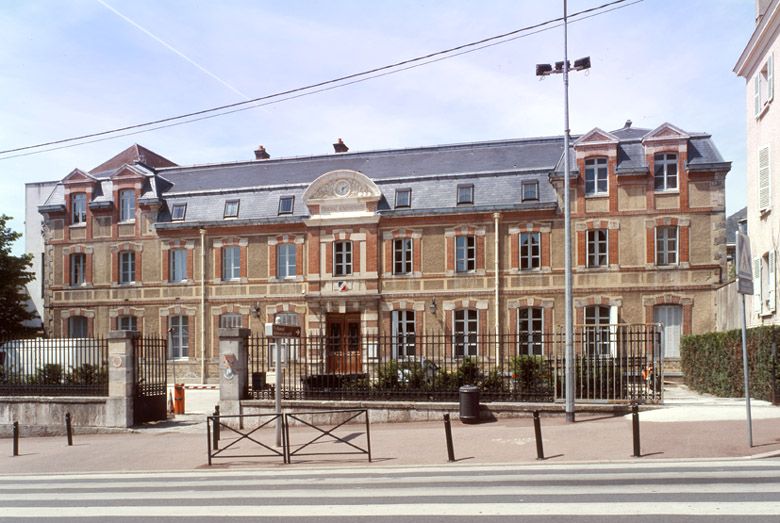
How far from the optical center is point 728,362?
801 inches

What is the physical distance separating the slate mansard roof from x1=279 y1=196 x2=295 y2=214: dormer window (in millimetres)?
221

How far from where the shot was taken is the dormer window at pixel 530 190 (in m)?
31.8

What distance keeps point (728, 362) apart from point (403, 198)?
52.4 ft

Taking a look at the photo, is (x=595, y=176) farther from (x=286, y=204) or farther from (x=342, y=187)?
(x=286, y=204)

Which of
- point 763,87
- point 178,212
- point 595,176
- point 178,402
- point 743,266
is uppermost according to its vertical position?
point 763,87

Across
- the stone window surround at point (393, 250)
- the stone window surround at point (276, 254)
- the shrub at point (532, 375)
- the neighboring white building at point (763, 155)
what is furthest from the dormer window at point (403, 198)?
the shrub at point (532, 375)

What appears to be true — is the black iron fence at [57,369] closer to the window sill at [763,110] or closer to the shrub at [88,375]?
the shrub at [88,375]

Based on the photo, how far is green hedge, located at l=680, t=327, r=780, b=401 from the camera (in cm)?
1768

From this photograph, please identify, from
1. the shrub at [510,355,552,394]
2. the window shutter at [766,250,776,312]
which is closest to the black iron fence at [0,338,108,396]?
the shrub at [510,355,552,394]

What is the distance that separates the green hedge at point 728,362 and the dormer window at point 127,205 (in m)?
24.2

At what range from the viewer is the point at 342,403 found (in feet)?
60.6

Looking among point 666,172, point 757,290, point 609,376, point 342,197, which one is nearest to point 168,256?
point 342,197

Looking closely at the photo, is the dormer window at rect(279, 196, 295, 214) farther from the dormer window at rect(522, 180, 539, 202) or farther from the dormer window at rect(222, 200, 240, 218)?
the dormer window at rect(522, 180, 539, 202)

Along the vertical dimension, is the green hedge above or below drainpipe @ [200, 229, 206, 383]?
below
